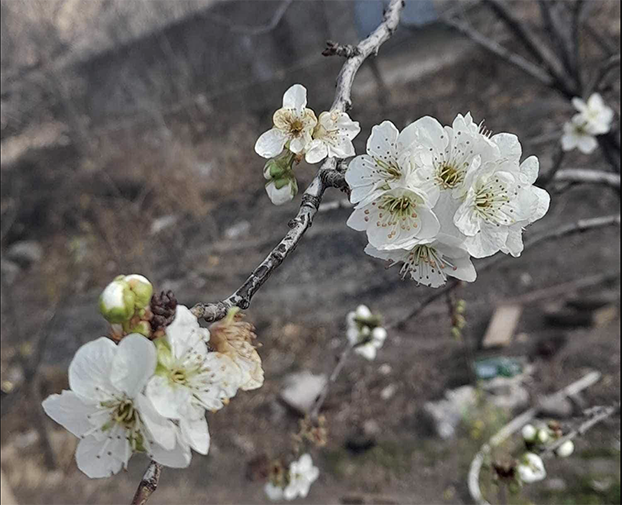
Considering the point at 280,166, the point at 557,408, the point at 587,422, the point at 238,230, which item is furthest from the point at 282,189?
the point at 238,230

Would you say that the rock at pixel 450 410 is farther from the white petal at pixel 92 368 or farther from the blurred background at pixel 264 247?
the white petal at pixel 92 368

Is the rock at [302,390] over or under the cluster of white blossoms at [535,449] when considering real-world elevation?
under

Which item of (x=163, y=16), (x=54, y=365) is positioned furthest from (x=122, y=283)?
(x=163, y=16)

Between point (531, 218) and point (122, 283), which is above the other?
point (122, 283)

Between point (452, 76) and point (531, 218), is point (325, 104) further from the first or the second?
point (531, 218)

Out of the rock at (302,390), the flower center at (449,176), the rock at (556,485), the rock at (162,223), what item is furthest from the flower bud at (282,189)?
Answer: the rock at (162,223)

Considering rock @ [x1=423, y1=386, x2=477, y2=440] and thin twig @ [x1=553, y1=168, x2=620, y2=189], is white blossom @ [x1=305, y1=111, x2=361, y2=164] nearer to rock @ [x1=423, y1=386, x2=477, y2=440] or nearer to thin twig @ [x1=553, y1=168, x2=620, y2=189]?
thin twig @ [x1=553, y1=168, x2=620, y2=189]
